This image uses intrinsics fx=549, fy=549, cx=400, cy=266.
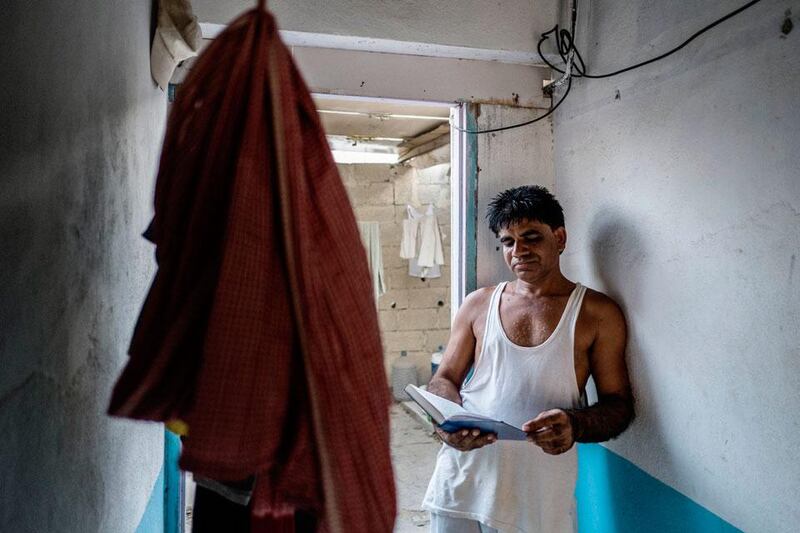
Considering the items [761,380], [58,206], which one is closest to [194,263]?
[58,206]

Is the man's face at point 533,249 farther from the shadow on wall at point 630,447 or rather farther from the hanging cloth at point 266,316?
the hanging cloth at point 266,316

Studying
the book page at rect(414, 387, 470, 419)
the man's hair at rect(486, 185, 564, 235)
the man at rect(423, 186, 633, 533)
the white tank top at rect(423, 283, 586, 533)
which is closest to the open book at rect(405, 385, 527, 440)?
the book page at rect(414, 387, 470, 419)

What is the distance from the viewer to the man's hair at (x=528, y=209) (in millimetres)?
1892

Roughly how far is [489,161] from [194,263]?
1.80 meters

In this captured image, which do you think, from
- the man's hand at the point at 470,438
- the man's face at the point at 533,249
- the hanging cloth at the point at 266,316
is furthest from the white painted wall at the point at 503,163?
the hanging cloth at the point at 266,316

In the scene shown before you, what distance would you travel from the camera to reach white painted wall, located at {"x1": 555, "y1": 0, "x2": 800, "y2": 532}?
1.24 metres

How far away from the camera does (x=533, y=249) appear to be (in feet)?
6.16

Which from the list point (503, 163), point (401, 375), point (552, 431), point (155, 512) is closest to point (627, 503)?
point (552, 431)

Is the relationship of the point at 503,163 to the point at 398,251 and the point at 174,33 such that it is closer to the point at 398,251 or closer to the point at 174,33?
the point at 174,33

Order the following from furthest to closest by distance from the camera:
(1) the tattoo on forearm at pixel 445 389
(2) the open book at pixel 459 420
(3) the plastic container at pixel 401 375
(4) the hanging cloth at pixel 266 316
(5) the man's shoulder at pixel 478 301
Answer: (3) the plastic container at pixel 401 375 → (5) the man's shoulder at pixel 478 301 → (1) the tattoo on forearm at pixel 445 389 → (2) the open book at pixel 459 420 → (4) the hanging cloth at pixel 266 316

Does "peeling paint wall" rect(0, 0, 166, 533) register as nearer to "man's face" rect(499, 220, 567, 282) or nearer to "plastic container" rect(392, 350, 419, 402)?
"man's face" rect(499, 220, 567, 282)

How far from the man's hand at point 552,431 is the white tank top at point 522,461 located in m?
0.17

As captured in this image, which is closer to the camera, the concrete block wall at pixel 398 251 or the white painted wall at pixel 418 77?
the white painted wall at pixel 418 77

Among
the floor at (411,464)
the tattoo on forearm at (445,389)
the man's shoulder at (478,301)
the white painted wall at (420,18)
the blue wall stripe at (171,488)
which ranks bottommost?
the floor at (411,464)
